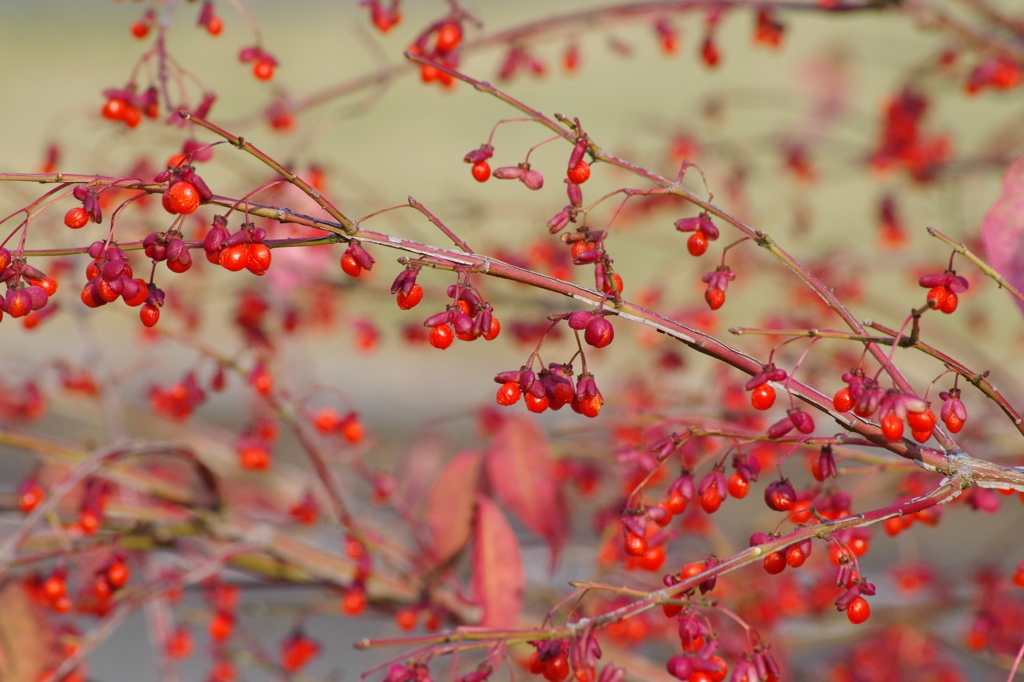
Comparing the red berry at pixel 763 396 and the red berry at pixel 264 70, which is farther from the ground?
the red berry at pixel 264 70

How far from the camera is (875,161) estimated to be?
201cm

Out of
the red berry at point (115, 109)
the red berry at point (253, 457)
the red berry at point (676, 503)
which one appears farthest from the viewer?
the red berry at point (253, 457)

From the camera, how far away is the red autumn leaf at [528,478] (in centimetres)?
130

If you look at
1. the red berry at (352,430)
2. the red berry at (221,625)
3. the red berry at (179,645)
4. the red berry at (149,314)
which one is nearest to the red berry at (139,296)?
the red berry at (149,314)

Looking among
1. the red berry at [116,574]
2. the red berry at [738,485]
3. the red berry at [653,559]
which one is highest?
the red berry at [738,485]

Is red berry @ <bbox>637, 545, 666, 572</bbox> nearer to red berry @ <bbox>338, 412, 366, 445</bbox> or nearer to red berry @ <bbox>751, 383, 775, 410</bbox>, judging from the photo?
red berry @ <bbox>751, 383, 775, 410</bbox>

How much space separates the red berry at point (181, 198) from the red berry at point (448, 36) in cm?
53

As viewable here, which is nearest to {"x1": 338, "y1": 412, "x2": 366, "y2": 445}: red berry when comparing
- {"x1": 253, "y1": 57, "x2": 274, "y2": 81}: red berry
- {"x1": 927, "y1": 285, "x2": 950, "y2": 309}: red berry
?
{"x1": 253, "y1": 57, "x2": 274, "y2": 81}: red berry

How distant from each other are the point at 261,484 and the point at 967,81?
5.61ft

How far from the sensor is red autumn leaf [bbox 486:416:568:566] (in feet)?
4.26

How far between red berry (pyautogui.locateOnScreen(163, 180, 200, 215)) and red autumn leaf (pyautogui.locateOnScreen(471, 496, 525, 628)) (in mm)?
576

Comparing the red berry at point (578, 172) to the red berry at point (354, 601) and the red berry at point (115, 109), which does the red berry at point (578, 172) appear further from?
the red berry at point (354, 601)

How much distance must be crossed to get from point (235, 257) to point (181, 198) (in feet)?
0.22

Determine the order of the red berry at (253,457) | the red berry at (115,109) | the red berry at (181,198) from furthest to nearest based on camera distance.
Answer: the red berry at (253,457) < the red berry at (115,109) < the red berry at (181,198)
